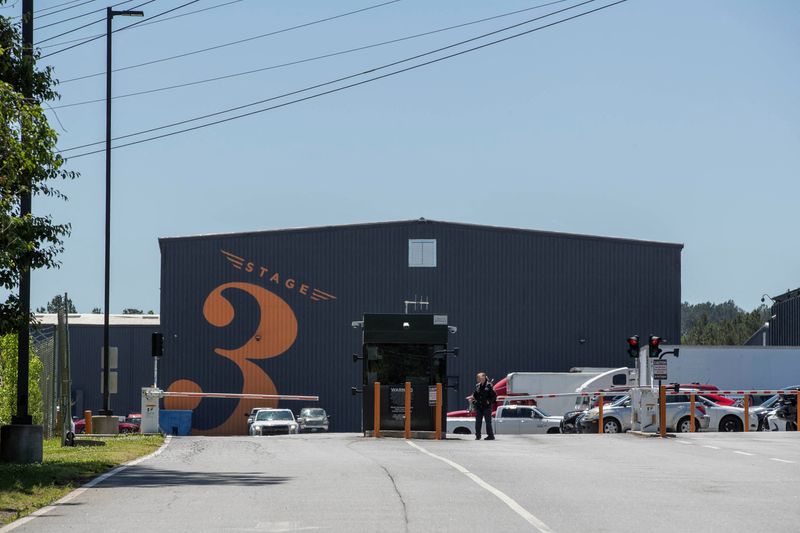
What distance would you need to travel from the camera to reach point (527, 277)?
6169 centimetres

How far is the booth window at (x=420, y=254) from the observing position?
61.4 m

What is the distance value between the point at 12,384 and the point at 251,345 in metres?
30.3

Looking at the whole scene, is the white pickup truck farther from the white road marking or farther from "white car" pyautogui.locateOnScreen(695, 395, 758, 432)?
the white road marking

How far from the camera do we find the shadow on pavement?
54.9ft

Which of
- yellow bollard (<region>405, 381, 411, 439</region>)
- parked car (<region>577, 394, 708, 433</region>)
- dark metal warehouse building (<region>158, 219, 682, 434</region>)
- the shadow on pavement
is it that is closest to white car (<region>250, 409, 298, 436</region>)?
dark metal warehouse building (<region>158, 219, 682, 434</region>)

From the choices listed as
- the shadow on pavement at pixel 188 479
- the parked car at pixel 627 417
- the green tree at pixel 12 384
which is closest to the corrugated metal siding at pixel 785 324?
the parked car at pixel 627 417

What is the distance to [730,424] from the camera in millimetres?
39500

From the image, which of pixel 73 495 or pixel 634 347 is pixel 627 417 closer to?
pixel 634 347

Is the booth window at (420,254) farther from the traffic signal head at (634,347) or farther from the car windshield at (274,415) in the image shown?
the traffic signal head at (634,347)

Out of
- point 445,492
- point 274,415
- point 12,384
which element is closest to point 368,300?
point 274,415

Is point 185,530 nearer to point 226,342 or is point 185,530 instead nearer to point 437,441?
point 437,441

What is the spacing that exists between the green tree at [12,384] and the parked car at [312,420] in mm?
21960

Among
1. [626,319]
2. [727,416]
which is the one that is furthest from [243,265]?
[727,416]

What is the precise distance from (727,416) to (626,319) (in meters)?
22.7
